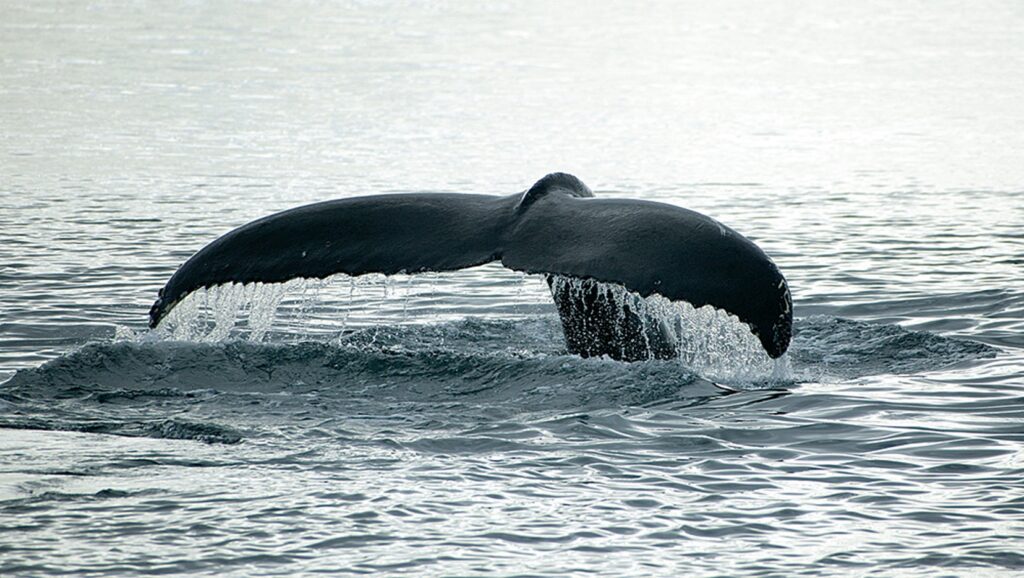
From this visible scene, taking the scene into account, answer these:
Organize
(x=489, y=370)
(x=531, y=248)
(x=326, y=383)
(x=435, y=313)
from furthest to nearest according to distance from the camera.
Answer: (x=435, y=313), (x=489, y=370), (x=326, y=383), (x=531, y=248)

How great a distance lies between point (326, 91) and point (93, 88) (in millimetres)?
3803

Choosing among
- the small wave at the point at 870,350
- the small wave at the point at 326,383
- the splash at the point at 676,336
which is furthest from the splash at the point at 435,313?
the small wave at the point at 870,350

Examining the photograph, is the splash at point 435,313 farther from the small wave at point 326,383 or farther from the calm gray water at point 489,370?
the small wave at point 326,383

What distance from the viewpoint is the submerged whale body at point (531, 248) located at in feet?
21.0

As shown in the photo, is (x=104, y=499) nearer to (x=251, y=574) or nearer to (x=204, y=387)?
(x=251, y=574)

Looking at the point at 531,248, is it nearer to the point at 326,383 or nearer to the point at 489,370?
the point at 489,370

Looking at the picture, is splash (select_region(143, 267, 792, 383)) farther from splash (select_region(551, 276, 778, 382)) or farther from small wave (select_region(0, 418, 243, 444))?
small wave (select_region(0, 418, 243, 444))

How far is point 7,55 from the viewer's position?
31141 millimetres

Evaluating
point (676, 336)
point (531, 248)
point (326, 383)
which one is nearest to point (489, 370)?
point (326, 383)

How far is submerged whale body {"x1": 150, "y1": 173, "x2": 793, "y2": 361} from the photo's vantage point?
6402mm

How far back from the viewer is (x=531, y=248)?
696 centimetres

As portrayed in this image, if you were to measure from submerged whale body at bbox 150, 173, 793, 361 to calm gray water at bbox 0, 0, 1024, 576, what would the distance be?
314mm

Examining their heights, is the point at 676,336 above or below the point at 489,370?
above

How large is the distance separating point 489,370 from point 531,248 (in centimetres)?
145
